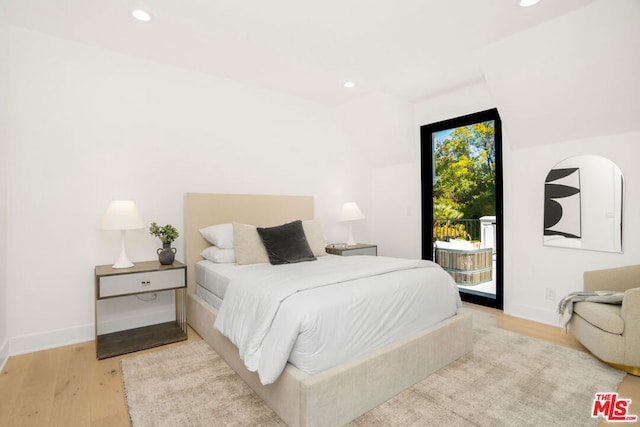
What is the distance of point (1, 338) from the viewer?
2.39m

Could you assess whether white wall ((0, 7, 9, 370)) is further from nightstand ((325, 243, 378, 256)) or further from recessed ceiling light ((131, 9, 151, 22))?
nightstand ((325, 243, 378, 256))

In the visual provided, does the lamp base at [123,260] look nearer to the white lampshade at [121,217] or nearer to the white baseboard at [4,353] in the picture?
the white lampshade at [121,217]

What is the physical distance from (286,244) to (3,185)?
2.22 metres

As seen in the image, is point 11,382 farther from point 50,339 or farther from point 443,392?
point 443,392

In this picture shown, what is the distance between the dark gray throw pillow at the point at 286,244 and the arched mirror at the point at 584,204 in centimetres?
244

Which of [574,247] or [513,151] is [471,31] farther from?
[574,247]

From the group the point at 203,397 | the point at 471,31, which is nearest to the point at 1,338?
the point at 203,397

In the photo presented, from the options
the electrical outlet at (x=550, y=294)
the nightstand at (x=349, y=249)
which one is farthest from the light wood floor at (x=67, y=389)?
the nightstand at (x=349, y=249)

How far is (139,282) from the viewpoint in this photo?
268 centimetres

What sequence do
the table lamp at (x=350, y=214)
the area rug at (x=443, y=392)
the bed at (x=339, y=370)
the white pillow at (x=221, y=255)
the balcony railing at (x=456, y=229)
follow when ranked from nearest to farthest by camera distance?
the bed at (x=339, y=370) < the area rug at (x=443, y=392) < the white pillow at (x=221, y=255) < the balcony railing at (x=456, y=229) < the table lamp at (x=350, y=214)

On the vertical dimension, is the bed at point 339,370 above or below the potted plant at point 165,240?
below

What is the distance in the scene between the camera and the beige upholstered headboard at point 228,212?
10.8 ft

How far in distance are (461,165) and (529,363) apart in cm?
246

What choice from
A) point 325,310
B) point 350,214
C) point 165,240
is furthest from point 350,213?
point 325,310
